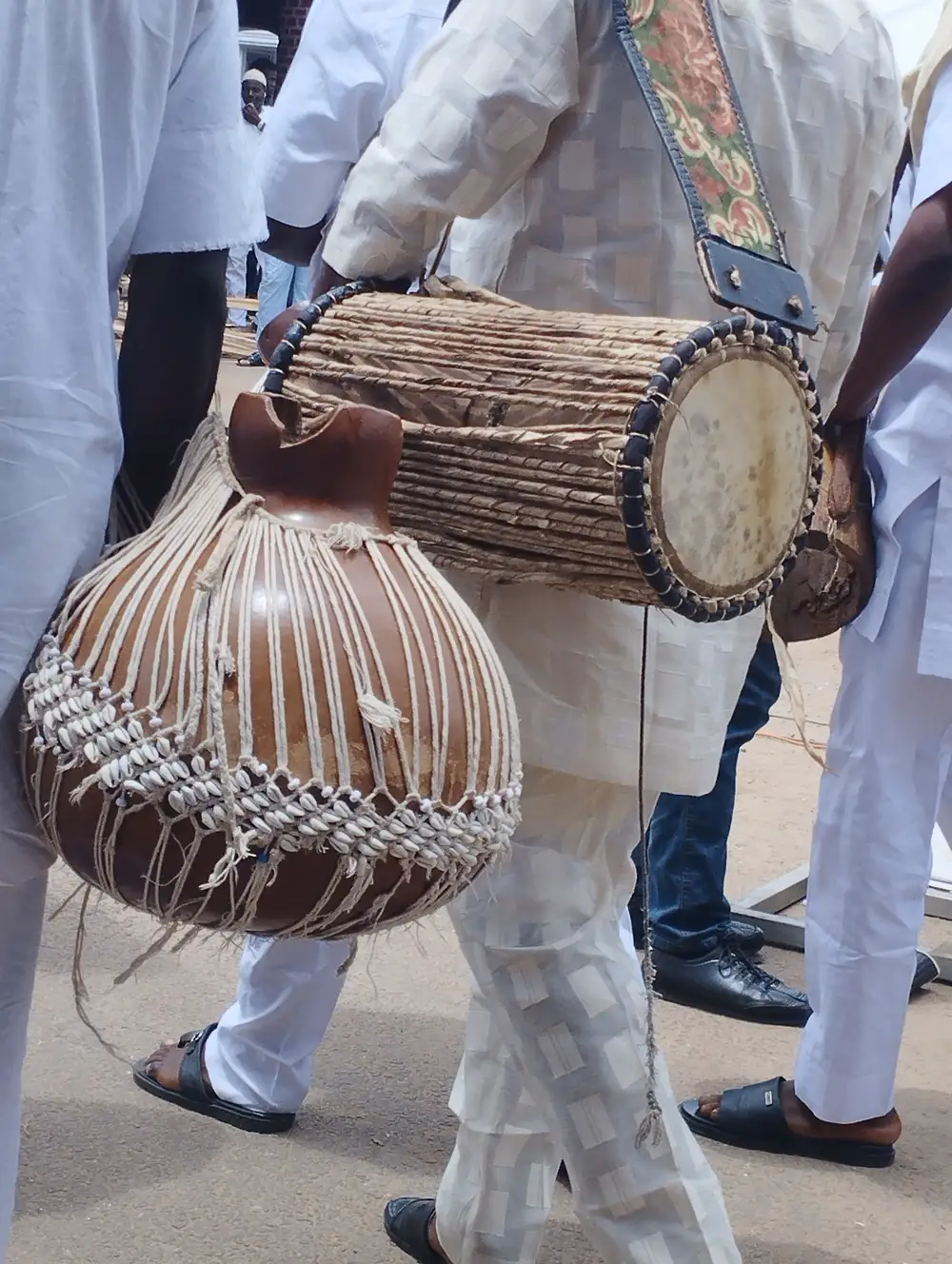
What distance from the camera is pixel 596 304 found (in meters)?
1.57

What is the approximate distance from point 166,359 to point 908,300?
1.15 m

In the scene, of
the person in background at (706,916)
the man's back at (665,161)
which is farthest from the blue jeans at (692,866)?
the man's back at (665,161)

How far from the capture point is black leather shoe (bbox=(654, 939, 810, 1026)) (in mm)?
2928

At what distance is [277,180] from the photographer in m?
2.90

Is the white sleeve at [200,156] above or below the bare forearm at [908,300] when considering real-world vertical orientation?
above

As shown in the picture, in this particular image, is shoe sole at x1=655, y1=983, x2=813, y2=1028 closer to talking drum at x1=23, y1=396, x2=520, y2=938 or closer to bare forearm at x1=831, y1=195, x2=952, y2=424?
bare forearm at x1=831, y1=195, x2=952, y2=424

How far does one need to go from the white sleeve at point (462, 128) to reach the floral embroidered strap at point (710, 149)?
0.28 ft

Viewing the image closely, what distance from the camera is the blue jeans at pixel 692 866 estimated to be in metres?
3.04

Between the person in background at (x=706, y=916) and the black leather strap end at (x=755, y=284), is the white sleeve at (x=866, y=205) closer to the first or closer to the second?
the black leather strap end at (x=755, y=284)

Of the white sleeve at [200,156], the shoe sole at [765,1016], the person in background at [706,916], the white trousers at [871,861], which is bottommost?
the shoe sole at [765,1016]

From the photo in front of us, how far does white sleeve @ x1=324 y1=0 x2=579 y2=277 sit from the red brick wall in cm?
1309

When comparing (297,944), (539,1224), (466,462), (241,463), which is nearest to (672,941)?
(297,944)

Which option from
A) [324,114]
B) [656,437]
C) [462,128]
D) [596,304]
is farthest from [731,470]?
[324,114]

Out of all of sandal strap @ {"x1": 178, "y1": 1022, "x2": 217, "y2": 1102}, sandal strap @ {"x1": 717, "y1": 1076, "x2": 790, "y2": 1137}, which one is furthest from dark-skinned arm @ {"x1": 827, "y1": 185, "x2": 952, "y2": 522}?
sandal strap @ {"x1": 178, "y1": 1022, "x2": 217, "y2": 1102}
